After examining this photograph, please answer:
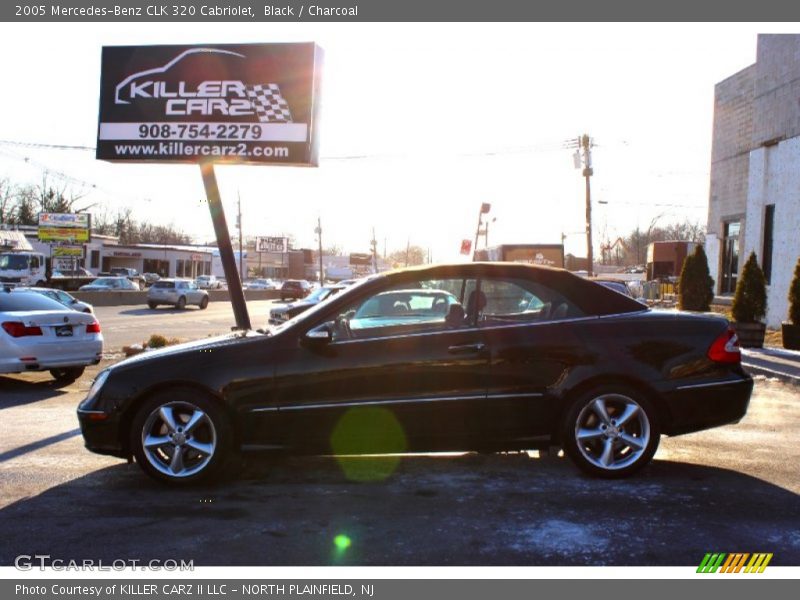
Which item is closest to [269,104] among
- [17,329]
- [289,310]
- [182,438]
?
[289,310]

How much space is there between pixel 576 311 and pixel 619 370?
535 mm

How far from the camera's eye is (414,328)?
546 cm

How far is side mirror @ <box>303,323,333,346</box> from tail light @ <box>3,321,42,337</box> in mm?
6648

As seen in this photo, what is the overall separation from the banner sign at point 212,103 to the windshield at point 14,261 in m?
31.3

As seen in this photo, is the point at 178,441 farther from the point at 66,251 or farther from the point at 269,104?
the point at 66,251

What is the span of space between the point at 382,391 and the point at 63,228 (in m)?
55.7

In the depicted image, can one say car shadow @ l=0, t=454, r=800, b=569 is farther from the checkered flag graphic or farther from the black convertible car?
the checkered flag graphic

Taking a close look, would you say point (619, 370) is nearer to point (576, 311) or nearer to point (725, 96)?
point (576, 311)

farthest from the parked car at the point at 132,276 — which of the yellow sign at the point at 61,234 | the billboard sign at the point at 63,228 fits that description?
the yellow sign at the point at 61,234

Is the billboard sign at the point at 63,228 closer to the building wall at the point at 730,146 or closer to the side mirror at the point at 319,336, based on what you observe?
the building wall at the point at 730,146

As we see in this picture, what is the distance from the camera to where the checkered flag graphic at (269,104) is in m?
13.5

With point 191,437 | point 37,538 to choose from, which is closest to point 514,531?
point 191,437

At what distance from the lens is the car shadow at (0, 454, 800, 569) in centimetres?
400

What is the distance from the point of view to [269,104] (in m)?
13.6
